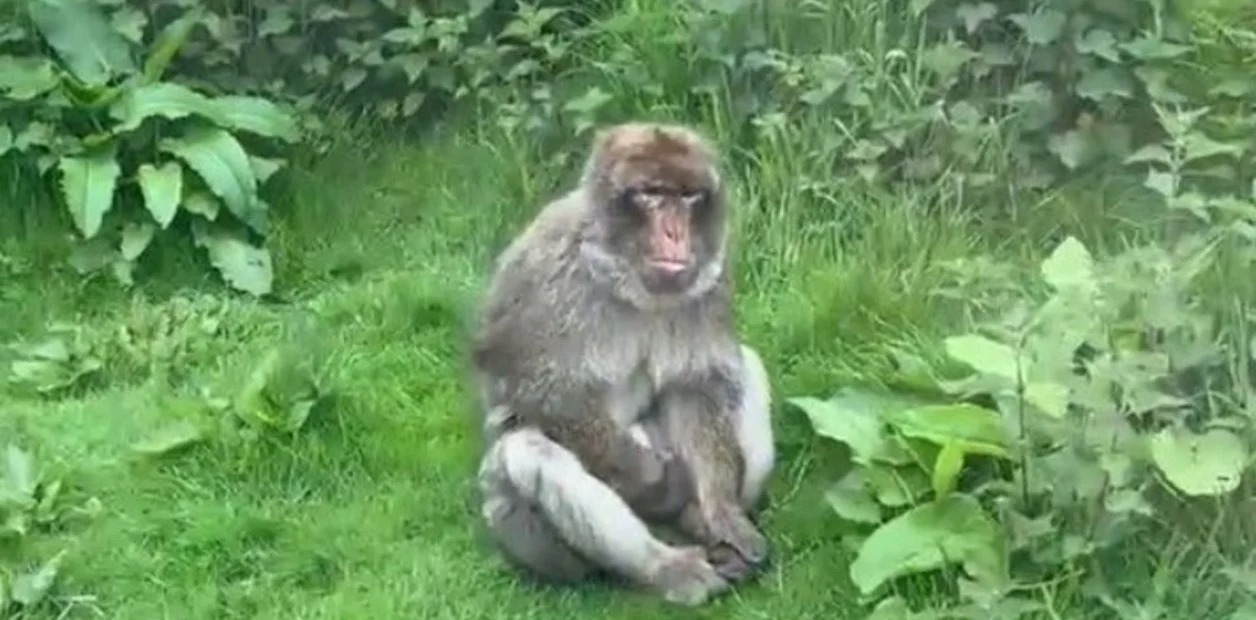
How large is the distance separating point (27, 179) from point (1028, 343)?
358 centimetres

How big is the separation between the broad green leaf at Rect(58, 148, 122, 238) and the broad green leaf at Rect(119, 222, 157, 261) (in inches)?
3.6

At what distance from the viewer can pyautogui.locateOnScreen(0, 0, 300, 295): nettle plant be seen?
8211 mm

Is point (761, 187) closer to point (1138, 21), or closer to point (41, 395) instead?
point (1138, 21)

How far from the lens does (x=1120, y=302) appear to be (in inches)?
253

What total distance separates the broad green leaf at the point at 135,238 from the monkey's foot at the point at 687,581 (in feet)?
8.12

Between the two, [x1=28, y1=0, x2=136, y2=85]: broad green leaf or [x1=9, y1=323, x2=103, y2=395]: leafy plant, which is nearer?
[x1=9, y1=323, x2=103, y2=395]: leafy plant

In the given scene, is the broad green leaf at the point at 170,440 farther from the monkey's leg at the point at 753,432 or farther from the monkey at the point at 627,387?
the monkey's leg at the point at 753,432

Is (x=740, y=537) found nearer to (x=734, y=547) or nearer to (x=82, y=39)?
(x=734, y=547)

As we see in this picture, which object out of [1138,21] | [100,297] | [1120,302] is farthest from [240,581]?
[1138,21]

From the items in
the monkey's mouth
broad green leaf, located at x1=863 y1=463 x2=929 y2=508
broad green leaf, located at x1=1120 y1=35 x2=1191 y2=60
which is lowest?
broad green leaf, located at x1=863 y1=463 x2=929 y2=508

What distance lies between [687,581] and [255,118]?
278 centimetres

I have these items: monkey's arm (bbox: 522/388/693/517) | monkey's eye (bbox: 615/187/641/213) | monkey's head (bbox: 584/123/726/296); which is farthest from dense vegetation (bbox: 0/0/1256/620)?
monkey's eye (bbox: 615/187/641/213)

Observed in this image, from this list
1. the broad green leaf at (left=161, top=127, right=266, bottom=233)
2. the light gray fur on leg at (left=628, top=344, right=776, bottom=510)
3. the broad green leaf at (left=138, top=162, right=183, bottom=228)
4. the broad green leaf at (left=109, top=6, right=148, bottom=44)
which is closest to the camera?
the light gray fur on leg at (left=628, top=344, right=776, bottom=510)

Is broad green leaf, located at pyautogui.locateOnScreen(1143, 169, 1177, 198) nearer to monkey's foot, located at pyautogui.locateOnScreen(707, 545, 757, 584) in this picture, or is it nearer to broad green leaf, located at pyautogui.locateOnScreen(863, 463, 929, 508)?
broad green leaf, located at pyautogui.locateOnScreen(863, 463, 929, 508)
